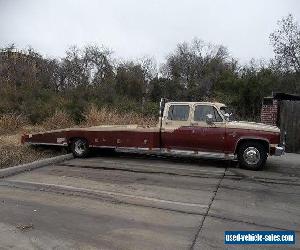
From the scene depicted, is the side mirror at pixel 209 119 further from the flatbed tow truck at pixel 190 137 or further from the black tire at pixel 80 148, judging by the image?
the black tire at pixel 80 148

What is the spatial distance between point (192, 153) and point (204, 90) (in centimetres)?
2532

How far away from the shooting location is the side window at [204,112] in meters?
12.6

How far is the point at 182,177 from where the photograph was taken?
10.9 meters

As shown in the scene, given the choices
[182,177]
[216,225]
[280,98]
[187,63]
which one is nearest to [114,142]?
[182,177]

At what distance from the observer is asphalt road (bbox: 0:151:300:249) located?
629 cm

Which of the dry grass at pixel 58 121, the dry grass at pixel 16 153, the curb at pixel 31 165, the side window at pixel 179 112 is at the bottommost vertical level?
the curb at pixel 31 165

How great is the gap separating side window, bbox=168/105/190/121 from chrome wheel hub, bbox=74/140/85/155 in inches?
115

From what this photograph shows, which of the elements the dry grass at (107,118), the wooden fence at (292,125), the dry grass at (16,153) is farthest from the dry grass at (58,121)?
the wooden fence at (292,125)

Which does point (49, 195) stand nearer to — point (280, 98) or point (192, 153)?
point (192, 153)

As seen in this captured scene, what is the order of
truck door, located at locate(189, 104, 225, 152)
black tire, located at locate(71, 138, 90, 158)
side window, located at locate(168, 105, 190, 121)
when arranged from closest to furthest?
truck door, located at locate(189, 104, 225, 152)
side window, located at locate(168, 105, 190, 121)
black tire, located at locate(71, 138, 90, 158)

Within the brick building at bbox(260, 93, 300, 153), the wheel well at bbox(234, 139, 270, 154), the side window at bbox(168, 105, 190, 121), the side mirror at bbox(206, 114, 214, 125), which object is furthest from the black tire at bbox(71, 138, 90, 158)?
the brick building at bbox(260, 93, 300, 153)

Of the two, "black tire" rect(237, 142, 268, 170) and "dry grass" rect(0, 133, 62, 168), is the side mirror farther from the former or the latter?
"dry grass" rect(0, 133, 62, 168)

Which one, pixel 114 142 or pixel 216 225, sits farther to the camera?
pixel 114 142

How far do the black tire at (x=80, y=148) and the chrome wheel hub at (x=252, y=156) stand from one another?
486 centimetres
